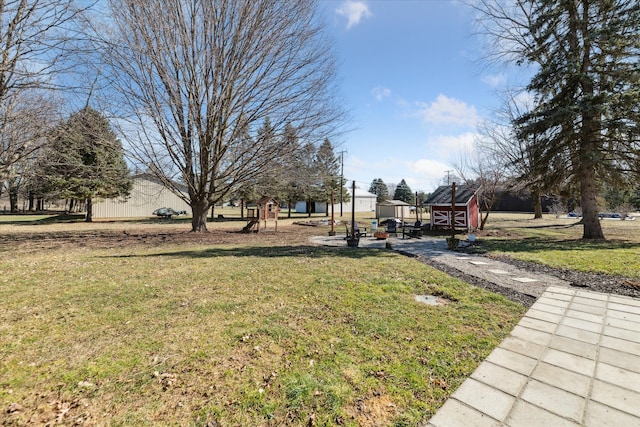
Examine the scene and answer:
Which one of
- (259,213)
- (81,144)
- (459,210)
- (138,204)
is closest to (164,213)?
(138,204)

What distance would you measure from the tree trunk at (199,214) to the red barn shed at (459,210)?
15159mm

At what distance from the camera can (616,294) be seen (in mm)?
5285

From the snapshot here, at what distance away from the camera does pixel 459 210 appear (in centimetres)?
1912

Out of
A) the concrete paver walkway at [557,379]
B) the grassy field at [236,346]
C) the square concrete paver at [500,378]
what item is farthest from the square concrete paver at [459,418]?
the square concrete paver at [500,378]

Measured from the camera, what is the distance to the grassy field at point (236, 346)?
2.31 meters

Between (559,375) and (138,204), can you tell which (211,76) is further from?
(138,204)

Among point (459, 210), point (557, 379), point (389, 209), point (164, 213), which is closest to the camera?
point (557, 379)

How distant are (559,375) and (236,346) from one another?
3.40 m

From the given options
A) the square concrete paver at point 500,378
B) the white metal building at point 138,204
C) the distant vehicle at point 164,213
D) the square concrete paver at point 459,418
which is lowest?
the square concrete paver at point 459,418

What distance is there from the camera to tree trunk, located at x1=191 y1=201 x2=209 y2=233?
1523 centimetres

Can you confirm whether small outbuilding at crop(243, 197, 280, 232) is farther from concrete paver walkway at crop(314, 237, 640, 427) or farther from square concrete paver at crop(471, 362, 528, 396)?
square concrete paver at crop(471, 362, 528, 396)

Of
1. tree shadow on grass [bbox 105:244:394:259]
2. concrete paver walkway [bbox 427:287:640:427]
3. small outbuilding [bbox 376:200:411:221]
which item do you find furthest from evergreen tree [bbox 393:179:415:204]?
concrete paver walkway [bbox 427:287:640:427]

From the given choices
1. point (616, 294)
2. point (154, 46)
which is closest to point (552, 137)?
point (616, 294)

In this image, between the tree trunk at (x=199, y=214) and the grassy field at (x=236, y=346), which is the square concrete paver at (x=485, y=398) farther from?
the tree trunk at (x=199, y=214)
